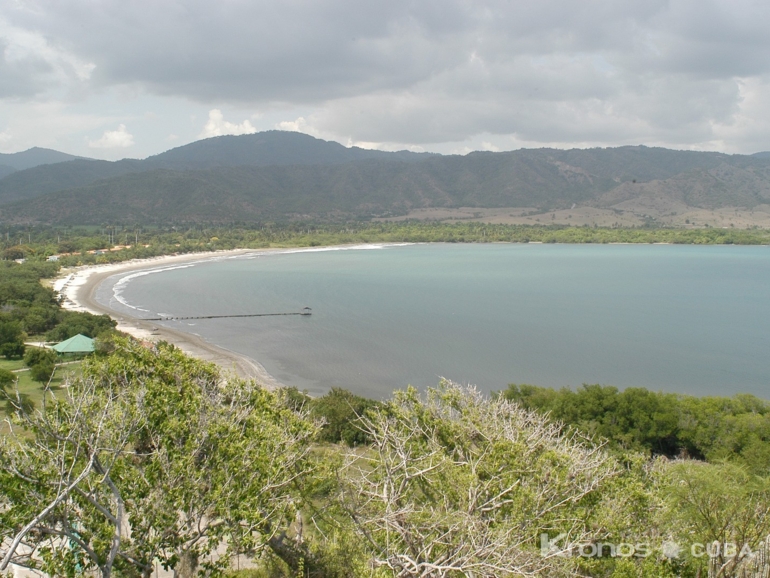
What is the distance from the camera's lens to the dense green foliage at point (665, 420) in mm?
17531

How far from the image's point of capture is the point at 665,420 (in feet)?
61.0

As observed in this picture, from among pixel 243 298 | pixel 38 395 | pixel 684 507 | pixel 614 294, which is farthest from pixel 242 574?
pixel 614 294

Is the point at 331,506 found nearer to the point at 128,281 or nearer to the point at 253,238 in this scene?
the point at 128,281

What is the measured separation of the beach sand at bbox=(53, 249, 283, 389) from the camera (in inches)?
1134

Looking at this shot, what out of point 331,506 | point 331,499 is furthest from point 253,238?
point 331,506

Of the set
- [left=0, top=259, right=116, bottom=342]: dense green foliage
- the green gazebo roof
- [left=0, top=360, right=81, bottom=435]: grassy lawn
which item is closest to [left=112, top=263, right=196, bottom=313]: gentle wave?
[left=0, top=259, right=116, bottom=342]: dense green foliage

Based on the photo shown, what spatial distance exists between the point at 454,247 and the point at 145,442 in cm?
10381

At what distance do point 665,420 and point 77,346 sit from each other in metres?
22.5

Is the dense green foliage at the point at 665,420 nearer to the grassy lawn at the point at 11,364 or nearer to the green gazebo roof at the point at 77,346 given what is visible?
the green gazebo roof at the point at 77,346

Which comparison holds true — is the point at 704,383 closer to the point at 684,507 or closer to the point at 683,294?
the point at 684,507

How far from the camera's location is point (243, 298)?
5075 centimetres

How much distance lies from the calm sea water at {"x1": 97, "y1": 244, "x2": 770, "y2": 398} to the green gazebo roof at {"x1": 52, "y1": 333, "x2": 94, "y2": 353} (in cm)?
797

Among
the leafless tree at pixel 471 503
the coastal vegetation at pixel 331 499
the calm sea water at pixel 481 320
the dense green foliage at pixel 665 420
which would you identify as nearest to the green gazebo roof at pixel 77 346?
the calm sea water at pixel 481 320

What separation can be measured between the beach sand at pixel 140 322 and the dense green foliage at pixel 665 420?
34.6ft
